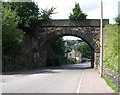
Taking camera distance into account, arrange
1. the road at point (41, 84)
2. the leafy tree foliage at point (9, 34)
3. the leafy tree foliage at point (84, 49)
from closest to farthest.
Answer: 1. the road at point (41, 84)
2. the leafy tree foliage at point (9, 34)
3. the leafy tree foliage at point (84, 49)

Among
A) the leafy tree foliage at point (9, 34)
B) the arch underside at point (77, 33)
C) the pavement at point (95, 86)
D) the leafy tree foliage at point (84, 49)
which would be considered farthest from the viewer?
the leafy tree foliage at point (84, 49)

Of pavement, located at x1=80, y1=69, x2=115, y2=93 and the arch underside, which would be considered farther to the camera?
the arch underside

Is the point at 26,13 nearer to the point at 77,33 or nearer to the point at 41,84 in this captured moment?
the point at 77,33

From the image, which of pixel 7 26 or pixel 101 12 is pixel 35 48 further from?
pixel 101 12

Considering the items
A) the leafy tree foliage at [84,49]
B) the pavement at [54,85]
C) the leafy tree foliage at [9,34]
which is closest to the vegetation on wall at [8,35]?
the leafy tree foliage at [9,34]

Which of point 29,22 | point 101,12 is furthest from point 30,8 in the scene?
point 101,12

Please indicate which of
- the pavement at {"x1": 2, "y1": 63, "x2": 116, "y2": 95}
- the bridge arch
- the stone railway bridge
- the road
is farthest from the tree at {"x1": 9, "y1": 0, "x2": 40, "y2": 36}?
the pavement at {"x1": 2, "y1": 63, "x2": 116, "y2": 95}

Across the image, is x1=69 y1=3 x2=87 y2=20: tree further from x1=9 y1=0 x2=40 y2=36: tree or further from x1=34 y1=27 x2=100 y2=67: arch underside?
x1=9 y1=0 x2=40 y2=36: tree

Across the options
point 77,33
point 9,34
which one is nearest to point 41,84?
point 9,34

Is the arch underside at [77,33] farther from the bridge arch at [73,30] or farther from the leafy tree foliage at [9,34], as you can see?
the leafy tree foliage at [9,34]

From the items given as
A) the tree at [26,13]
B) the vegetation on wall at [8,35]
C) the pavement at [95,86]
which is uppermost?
the tree at [26,13]

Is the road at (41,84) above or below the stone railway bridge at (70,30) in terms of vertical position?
below

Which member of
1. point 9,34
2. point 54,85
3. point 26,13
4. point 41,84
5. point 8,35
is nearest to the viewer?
point 54,85

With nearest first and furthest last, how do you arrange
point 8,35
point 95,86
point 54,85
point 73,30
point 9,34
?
point 95,86 < point 54,85 < point 8,35 < point 9,34 < point 73,30
